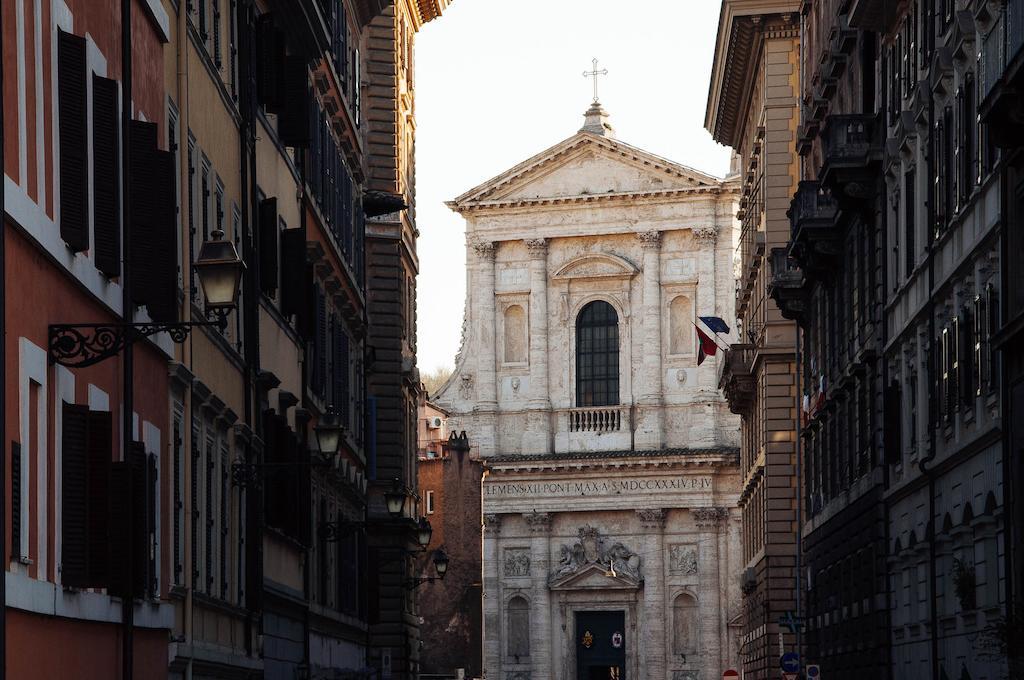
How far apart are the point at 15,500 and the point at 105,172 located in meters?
3.72

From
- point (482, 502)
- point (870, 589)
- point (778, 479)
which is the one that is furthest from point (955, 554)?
point (482, 502)

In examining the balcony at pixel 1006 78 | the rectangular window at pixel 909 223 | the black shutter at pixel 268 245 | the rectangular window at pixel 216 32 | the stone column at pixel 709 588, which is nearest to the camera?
the balcony at pixel 1006 78

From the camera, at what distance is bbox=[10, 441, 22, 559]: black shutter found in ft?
45.2

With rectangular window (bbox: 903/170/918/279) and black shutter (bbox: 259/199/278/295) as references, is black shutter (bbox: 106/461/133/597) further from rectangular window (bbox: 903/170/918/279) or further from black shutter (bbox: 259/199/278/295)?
rectangular window (bbox: 903/170/918/279)

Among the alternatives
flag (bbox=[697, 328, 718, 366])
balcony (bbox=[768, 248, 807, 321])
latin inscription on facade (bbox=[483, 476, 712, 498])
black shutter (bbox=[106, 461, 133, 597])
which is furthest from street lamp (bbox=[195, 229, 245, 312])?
latin inscription on facade (bbox=[483, 476, 712, 498])

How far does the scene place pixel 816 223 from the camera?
42625 mm

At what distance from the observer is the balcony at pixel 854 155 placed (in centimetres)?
3759

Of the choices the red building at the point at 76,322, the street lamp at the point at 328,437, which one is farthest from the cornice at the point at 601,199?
the red building at the point at 76,322

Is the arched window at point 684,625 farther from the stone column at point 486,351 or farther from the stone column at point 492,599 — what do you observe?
the stone column at point 486,351

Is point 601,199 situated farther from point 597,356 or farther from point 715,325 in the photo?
point 715,325

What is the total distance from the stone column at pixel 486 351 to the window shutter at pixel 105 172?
72693mm

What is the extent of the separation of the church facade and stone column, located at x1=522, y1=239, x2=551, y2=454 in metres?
0.07

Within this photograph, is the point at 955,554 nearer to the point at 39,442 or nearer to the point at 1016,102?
the point at 1016,102

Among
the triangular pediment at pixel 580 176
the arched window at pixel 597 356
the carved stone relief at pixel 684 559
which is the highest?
the triangular pediment at pixel 580 176
